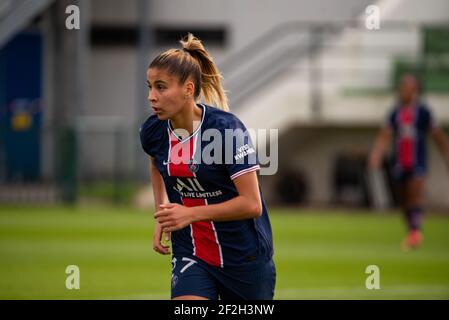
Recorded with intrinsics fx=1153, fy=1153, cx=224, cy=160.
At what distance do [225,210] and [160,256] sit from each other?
9137 millimetres

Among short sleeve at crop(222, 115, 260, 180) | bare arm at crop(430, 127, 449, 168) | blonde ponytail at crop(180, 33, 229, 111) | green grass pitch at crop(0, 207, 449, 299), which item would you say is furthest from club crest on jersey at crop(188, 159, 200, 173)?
bare arm at crop(430, 127, 449, 168)

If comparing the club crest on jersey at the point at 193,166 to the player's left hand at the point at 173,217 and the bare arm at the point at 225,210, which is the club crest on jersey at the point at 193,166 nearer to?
the bare arm at the point at 225,210

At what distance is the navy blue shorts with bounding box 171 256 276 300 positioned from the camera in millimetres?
6719

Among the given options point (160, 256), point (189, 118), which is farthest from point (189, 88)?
point (160, 256)

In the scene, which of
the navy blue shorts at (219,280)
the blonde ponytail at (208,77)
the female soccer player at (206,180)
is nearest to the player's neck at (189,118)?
the female soccer player at (206,180)

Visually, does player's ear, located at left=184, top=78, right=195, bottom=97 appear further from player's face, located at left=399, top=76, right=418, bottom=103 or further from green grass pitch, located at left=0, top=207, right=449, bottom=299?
player's face, located at left=399, top=76, right=418, bottom=103

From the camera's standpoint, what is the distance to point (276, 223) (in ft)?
67.1

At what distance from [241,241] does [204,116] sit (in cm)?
77

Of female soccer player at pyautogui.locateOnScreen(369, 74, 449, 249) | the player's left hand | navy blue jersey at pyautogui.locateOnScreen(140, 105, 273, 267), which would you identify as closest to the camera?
the player's left hand

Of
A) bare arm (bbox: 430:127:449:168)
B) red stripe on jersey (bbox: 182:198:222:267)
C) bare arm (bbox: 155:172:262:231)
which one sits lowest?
red stripe on jersey (bbox: 182:198:222:267)

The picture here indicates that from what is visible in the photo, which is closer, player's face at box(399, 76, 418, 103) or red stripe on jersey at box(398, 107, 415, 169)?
player's face at box(399, 76, 418, 103)

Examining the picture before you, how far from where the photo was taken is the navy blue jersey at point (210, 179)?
6641mm

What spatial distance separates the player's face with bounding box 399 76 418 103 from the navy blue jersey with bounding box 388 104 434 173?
0.19 metres
